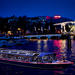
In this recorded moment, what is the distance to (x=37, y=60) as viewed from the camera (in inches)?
475

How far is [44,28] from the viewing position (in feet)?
337

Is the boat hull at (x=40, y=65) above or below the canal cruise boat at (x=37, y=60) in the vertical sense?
below

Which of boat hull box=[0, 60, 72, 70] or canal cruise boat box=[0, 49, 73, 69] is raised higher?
canal cruise boat box=[0, 49, 73, 69]

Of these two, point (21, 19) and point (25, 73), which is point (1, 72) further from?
point (21, 19)

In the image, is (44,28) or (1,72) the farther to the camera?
(44,28)

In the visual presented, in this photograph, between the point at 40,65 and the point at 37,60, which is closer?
the point at 40,65

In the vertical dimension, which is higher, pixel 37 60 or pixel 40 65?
pixel 37 60

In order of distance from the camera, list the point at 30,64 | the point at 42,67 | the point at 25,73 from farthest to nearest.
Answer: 1. the point at 30,64
2. the point at 42,67
3. the point at 25,73

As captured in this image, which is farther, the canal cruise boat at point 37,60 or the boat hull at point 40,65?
the canal cruise boat at point 37,60

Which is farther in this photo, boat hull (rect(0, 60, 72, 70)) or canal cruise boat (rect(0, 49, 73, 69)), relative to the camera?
canal cruise boat (rect(0, 49, 73, 69))

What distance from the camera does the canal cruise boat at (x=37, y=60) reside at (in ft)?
37.8

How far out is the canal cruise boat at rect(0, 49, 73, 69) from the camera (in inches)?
453

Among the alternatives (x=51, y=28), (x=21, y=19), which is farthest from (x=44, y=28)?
(x=21, y=19)

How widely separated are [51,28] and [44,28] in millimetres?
6780
